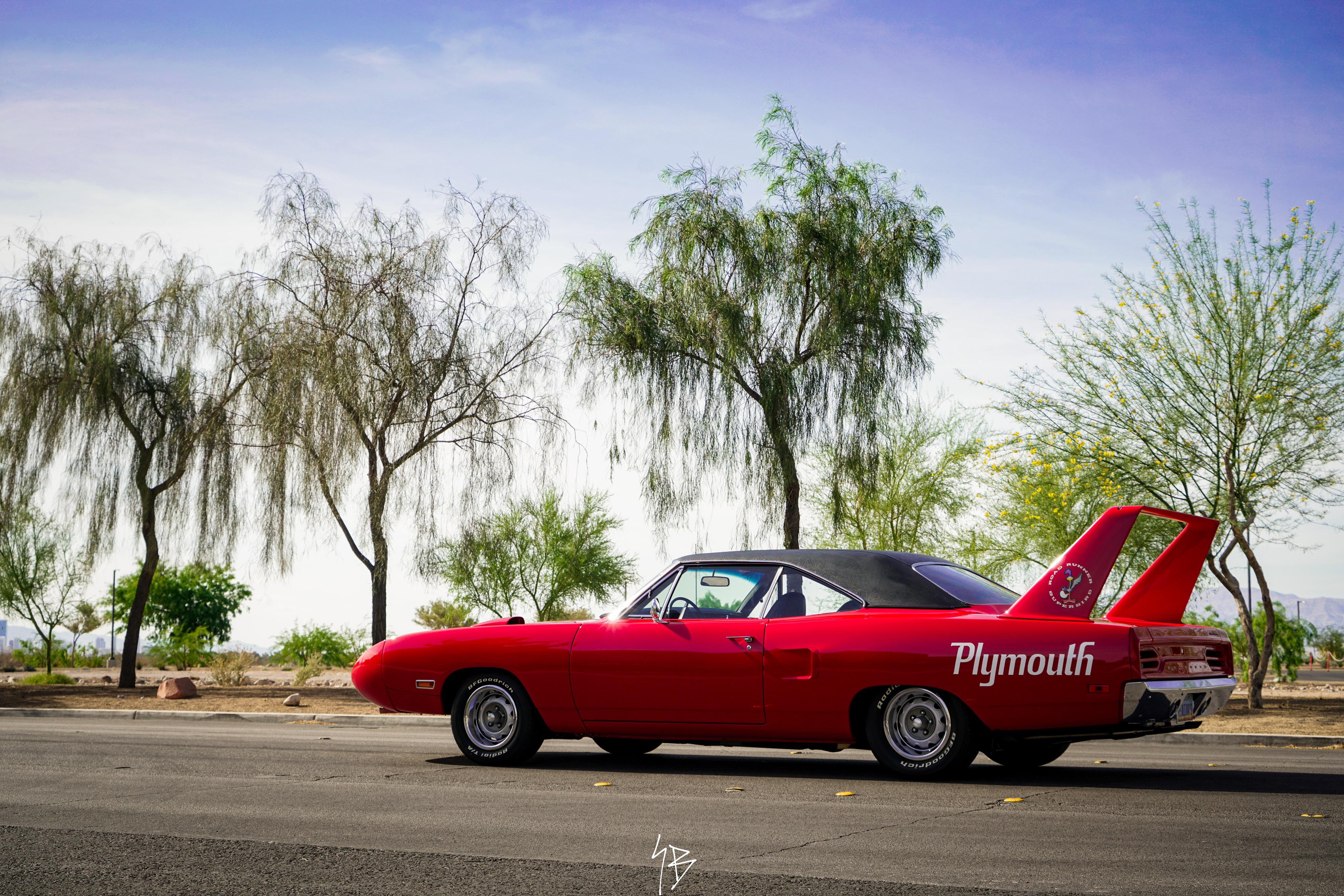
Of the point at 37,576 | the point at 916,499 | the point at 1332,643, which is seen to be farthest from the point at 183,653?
the point at 1332,643

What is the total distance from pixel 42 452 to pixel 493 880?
24.0 m

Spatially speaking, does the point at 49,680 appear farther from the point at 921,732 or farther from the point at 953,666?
the point at 953,666

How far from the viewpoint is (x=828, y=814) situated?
6.78 metres

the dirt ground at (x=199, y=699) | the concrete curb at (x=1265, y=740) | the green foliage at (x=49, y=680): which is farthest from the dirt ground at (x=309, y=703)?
the green foliage at (x=49, y=680)

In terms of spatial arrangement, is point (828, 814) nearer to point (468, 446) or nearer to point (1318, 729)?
point (1318, 729)

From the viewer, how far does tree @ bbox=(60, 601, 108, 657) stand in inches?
1857

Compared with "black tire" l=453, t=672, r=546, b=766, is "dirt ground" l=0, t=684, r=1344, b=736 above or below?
below

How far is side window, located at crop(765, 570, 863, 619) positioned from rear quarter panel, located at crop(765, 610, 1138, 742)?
126 mm

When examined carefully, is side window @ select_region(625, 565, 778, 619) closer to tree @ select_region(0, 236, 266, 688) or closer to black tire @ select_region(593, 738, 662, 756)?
black tire @ select_region(593, 738, 662, 756)

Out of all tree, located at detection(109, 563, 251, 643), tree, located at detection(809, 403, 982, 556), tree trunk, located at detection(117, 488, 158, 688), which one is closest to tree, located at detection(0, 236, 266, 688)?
tree trunk, located at detection(117, 488, 158, 688)

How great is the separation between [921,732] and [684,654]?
1688 millimetres

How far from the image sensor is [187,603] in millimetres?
58562

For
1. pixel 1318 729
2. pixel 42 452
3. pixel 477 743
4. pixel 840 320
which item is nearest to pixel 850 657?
pixel 477 743

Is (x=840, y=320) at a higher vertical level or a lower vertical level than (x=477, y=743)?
higher
